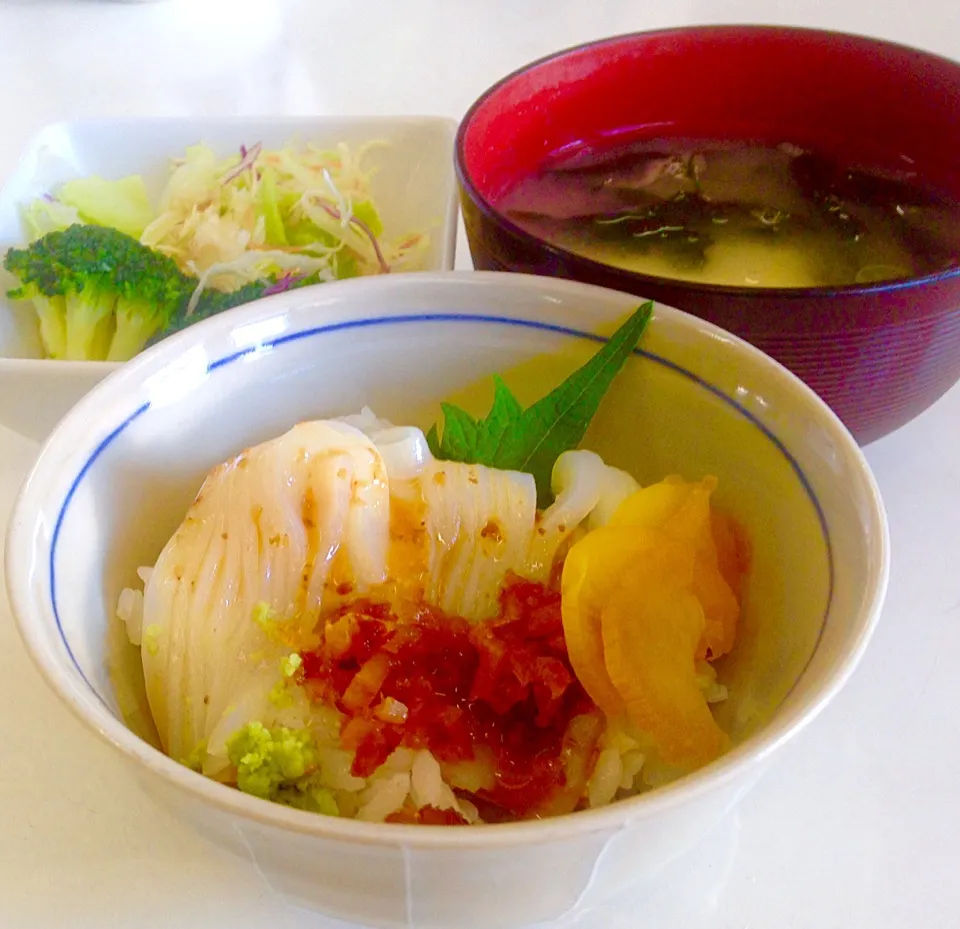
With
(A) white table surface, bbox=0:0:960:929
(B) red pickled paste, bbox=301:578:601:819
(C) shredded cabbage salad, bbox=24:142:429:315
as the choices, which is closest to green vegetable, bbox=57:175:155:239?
(C) shredded cabbage salad, bbox=24:142:429:315

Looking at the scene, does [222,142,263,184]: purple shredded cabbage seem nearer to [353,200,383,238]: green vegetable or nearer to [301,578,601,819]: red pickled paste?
[353,200,383,238]: green vegetable

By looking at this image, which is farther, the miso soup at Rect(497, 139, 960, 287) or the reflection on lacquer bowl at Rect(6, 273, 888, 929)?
the miso soup at Rect(497, 139, 960, 287)

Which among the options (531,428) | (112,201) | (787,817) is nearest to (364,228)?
(112,201)

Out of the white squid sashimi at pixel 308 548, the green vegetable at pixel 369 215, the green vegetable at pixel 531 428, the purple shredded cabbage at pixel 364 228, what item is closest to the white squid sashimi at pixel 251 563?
the white squid sashimi at pixel 308 548

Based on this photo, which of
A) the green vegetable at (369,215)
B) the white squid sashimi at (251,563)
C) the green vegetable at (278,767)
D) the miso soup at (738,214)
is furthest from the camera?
the green vegetable at (369,215)

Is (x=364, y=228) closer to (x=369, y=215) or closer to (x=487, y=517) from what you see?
(x=369, y=215)

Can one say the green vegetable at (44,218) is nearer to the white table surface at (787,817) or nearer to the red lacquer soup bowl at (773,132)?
the white table surface at (787,817)
